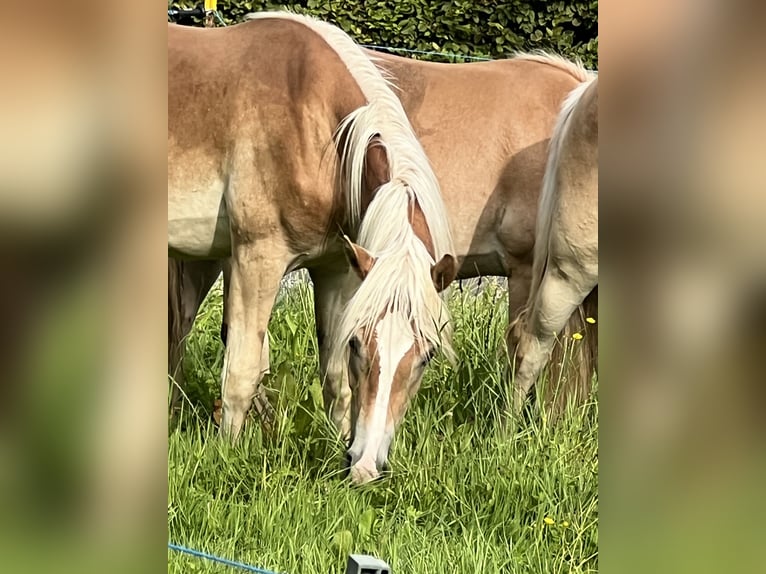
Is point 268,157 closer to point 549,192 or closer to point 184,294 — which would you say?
point 184,294

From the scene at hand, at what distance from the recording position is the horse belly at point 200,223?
3688 mm

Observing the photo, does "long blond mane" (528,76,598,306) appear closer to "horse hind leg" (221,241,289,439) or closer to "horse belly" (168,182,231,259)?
"horse hind leg" (221,241,289,439)

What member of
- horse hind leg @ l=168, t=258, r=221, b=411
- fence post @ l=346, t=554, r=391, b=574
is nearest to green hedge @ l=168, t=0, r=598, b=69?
horse hind leg @ l=168, t=258, r=221, b=411

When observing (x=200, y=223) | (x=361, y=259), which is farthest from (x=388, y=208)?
(x=200, y=223)

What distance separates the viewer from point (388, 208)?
332cm

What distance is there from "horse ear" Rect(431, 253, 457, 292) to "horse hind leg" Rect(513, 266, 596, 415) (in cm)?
33

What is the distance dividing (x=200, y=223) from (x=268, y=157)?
0.34 meters

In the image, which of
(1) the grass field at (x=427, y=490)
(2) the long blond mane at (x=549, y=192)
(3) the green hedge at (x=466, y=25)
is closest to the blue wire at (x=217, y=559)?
(1) the grass field at (x=427, y=490)

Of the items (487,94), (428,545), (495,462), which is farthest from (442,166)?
(428,545)

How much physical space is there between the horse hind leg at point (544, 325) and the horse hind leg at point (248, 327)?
2.71ft

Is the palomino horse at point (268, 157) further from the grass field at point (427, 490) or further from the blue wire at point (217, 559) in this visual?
the blue wire at point (217, 559)
